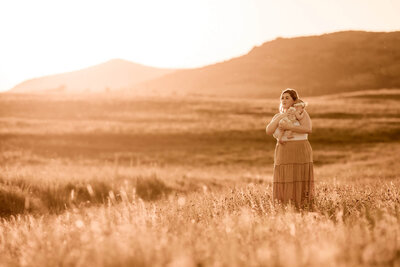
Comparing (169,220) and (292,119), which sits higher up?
(292,119)

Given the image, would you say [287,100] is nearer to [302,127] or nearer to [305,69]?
[302,127]

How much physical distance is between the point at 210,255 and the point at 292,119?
157 inches

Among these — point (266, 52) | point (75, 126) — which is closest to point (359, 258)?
point (75, 126)

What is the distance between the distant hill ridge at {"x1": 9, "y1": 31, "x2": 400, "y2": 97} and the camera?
112 metres

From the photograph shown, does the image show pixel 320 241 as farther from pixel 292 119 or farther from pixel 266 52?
pixel 266 52

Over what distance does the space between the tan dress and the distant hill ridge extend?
9297 centimetres

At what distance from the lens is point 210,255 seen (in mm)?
3691

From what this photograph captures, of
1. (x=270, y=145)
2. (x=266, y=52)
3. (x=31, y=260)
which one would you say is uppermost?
(x=266, y=52)

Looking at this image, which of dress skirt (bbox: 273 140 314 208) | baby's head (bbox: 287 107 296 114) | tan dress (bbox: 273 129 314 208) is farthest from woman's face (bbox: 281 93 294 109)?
dress skirt (bbox: 273 140 314 208)

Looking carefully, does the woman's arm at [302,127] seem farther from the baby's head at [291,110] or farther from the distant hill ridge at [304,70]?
the distant hill ridge at [304,70]

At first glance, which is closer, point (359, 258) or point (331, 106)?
point (359, 258)

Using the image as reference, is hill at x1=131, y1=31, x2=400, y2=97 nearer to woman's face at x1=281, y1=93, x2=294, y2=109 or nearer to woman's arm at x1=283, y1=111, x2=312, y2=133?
woman's face at x1=281, y1=93, x2=294, y2=109

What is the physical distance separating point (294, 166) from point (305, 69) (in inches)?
5154

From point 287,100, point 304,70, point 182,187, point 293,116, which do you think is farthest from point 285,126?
point 304,70
